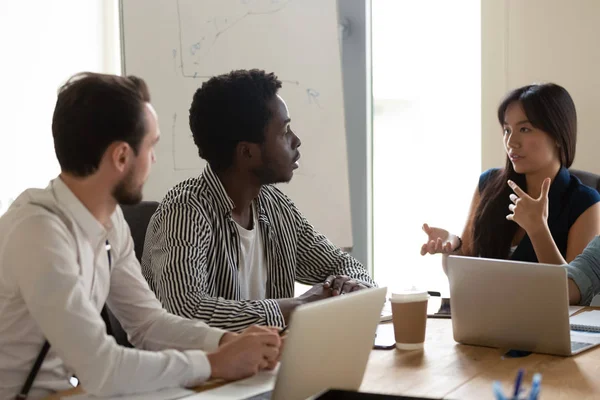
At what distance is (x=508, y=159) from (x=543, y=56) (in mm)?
661

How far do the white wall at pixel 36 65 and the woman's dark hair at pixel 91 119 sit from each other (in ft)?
6.16

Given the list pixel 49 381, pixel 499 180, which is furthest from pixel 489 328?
pixel 499 180

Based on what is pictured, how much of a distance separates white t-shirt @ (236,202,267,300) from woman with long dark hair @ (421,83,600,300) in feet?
2.18

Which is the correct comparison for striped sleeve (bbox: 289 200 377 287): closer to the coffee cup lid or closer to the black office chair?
the black office chair

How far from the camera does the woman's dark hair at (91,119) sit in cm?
137

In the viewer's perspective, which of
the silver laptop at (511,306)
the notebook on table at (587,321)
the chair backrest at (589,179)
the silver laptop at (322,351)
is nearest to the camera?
the silver laptop at (322,351)

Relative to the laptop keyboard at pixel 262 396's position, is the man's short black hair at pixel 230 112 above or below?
above

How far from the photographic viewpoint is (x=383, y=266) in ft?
12.0

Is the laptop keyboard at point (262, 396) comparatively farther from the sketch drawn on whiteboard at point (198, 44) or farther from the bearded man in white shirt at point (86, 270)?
the sketch drawn on whiteboard at point (198, 44)

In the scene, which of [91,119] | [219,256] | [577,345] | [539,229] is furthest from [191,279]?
[539,229]

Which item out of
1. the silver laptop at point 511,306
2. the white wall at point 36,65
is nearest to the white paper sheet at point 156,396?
the silver laptop at point 511,306

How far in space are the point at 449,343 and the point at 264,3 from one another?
6.02 ft

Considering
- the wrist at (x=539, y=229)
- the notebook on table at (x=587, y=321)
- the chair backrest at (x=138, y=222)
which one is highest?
the chair backrest at (x=138, y=222)

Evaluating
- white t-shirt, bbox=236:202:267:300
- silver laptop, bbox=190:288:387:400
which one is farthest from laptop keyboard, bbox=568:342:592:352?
white t-shirt, bbox=236:202:267:300
